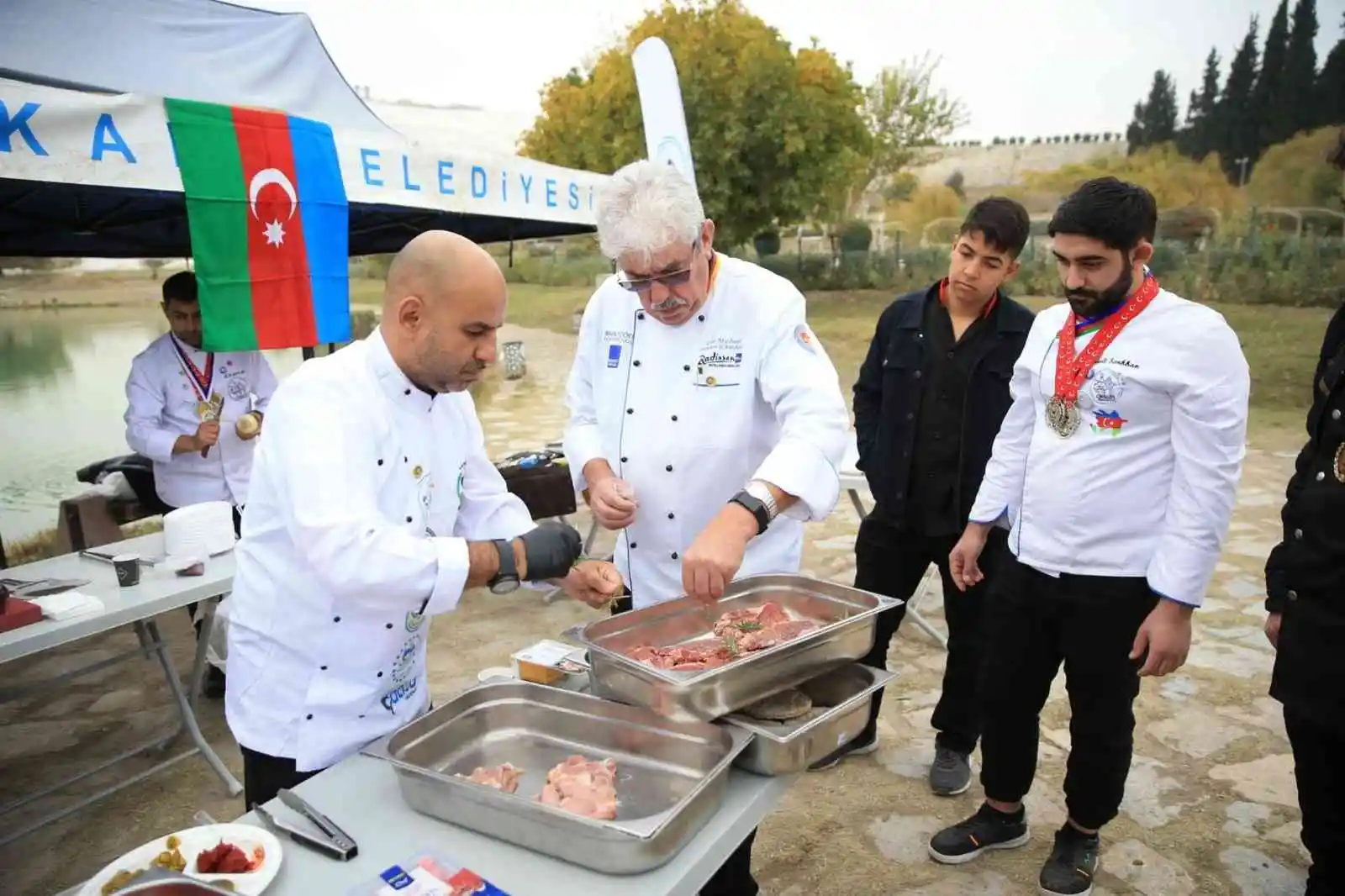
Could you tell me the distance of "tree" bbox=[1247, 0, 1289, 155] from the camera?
37.2ft

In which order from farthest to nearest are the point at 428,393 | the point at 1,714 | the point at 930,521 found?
1. the point at 1,714
2. the point at 930,521
3. the point at 428,393

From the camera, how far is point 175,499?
13.5 feet

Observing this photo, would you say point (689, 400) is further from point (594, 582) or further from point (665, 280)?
point (594, 582)

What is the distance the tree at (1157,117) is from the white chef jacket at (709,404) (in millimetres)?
14222

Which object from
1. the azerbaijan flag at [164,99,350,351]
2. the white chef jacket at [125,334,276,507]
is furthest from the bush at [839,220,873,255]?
the white chef jacket at [125,334,276,507]

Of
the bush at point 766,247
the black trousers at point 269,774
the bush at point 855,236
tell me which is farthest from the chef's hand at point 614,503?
the bush at point 855,236

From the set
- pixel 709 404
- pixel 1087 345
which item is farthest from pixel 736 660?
pixel 1087 345

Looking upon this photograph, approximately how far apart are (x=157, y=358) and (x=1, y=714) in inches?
68.3

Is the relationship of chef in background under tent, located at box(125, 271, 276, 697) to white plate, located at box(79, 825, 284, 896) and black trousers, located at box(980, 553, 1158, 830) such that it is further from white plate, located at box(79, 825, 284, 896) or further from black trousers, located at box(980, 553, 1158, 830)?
black trousers, located at box(980, 553, 1158, 830)

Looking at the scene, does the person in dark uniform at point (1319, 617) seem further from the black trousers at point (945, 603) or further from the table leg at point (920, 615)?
the table leg at point (920, 615)

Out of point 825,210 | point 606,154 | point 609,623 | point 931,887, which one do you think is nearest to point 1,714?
point 609,623

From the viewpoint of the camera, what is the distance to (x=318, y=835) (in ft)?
4.09

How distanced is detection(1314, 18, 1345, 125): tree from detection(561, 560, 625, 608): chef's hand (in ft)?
43.6

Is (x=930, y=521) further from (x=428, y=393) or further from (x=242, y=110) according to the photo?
(x=242, y=110)
